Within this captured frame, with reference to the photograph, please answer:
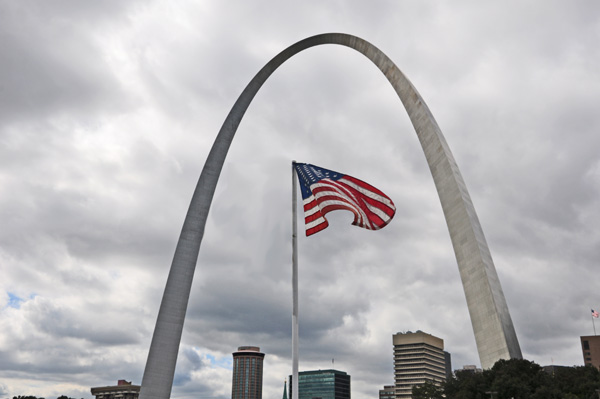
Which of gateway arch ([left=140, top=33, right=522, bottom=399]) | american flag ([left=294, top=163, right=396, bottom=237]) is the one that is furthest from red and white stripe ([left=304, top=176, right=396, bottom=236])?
gateway arch ([left=140, top=33, right=522, bottom=399])

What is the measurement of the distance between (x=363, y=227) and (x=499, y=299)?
30.7ft

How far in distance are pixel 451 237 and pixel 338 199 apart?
10.6m

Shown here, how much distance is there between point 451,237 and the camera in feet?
110

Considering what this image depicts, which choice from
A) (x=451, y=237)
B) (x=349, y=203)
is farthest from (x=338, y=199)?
(x=451, y=237)

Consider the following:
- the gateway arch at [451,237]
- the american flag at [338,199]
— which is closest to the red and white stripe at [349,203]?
the american flag at [338,199]

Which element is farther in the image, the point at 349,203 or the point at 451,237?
the point at 451,237

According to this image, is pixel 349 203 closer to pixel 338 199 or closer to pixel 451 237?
pixel 338 199

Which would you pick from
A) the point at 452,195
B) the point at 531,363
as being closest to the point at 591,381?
the point at 531,363

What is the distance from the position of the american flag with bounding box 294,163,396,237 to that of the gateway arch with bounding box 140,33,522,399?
7274 mm

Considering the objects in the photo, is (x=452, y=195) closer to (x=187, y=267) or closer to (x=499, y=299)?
(x=499, y=299)

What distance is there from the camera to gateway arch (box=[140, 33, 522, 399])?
29.9 m

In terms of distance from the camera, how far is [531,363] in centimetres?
3462

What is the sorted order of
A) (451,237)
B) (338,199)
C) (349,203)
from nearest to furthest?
(338,199) < (349,203) < (451,237)

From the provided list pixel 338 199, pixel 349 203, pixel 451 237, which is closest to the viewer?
pixel 338 199
